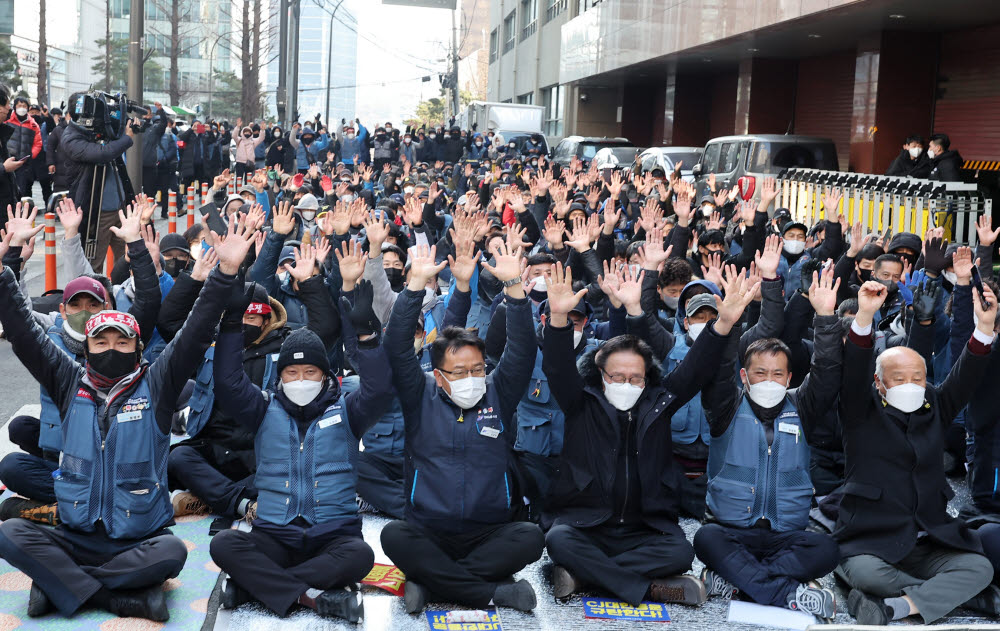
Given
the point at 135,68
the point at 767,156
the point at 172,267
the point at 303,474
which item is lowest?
the point at 303,474

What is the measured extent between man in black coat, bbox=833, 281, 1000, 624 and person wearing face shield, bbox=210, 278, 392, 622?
2278mm

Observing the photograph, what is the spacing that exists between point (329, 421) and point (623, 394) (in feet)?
4.64

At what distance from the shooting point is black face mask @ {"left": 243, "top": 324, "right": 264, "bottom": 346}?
637 cm

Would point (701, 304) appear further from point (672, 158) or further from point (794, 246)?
point (672, 158)

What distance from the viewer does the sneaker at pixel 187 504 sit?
6312mm

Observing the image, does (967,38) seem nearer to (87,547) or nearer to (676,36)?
(676,36)

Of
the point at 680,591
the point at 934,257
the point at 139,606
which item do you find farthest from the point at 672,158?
the point at 139,606

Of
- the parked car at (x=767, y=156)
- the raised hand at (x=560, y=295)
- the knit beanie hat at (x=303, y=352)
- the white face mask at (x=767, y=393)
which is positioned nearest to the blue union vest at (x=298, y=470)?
the knit beanie hat at (x=303, y=352)

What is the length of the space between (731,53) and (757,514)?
770 inches

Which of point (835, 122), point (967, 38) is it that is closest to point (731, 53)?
point (835, 122)

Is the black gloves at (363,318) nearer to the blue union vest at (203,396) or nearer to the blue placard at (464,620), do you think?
the blue union vest at (203,396)

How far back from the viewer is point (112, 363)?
4926 millimetres

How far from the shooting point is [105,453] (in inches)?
193

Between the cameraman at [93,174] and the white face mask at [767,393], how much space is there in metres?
7.89
